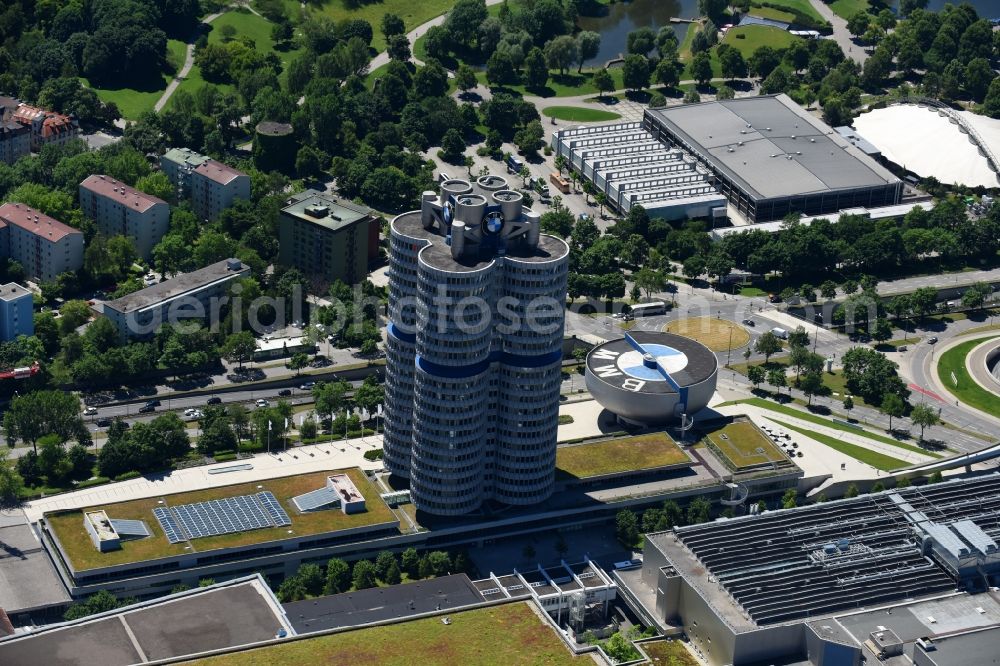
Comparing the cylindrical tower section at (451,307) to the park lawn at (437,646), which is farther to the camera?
the cylindrical tower section at (451,307)

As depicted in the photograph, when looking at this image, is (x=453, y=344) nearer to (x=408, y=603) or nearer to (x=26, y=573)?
(x=408, y=603)

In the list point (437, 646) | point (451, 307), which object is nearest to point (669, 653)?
point (437, 646)

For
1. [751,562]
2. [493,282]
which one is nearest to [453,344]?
[493,282]

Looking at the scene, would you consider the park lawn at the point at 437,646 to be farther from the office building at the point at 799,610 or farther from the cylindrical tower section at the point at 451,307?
the cylindrical tower section at the point at 451,307

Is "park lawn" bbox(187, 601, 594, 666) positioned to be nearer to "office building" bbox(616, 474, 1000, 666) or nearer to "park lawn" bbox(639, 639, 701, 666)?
"park lawn" bbox(639, 639, 701, 666)

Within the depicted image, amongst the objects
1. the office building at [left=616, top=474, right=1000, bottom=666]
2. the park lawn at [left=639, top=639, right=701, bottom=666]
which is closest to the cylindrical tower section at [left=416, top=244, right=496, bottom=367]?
the office building at [left=616, top=474, right=1000, bottom=666]

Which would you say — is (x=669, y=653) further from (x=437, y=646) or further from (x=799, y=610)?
(x=437, y=646)

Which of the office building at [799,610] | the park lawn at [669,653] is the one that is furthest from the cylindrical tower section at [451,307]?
the park lawn at [669,653]
